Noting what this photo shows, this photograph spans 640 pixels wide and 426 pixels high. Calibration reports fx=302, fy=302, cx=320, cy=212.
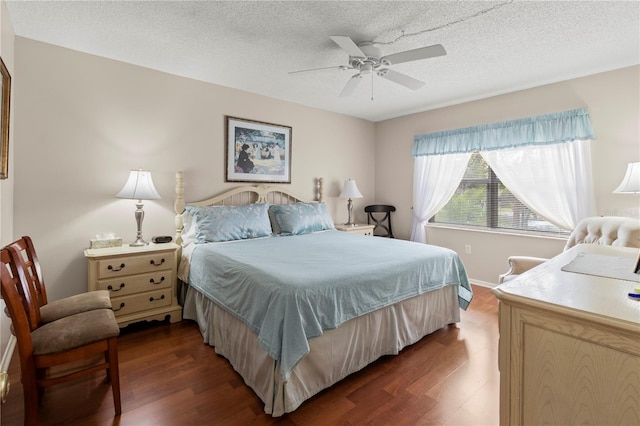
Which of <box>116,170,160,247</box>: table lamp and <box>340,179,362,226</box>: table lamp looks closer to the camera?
<box>116,170,160,247</box>: table lamp

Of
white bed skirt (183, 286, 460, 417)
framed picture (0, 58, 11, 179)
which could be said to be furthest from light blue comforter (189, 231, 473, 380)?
framed picture (0, 58, 11, 179)

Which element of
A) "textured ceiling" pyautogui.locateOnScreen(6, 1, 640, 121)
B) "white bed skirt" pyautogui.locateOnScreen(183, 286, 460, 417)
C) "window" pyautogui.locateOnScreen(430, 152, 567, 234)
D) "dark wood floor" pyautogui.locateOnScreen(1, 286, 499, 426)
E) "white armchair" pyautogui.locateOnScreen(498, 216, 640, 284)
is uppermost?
"textured ceiling" pyautogui.locateOnScreen(6, 1, 640, 121)

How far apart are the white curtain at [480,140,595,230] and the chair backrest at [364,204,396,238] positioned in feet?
5.56

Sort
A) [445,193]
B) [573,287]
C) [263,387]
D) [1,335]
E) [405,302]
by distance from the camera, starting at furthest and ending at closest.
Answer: [445,193]
[405,302]
[1,335]
[263,387]
[573,287]

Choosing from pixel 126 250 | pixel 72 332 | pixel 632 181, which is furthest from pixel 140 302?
pixel 632 181

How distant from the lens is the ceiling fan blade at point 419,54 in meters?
2.05

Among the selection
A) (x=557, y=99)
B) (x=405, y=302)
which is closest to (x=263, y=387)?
(x=405, y=302)

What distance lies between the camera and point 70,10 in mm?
2115

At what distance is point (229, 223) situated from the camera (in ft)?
10.1

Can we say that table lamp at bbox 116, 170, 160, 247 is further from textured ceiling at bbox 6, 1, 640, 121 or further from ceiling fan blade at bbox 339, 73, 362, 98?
ceiling fan blade at bbox 339, 73, 362, 98

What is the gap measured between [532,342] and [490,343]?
5.92ft

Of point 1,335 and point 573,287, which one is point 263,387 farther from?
point 1,335

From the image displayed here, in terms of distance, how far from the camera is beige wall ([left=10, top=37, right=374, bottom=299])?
2.53m

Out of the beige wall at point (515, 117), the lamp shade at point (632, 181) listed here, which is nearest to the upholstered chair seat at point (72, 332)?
the lamp shade at point (632, 181)
